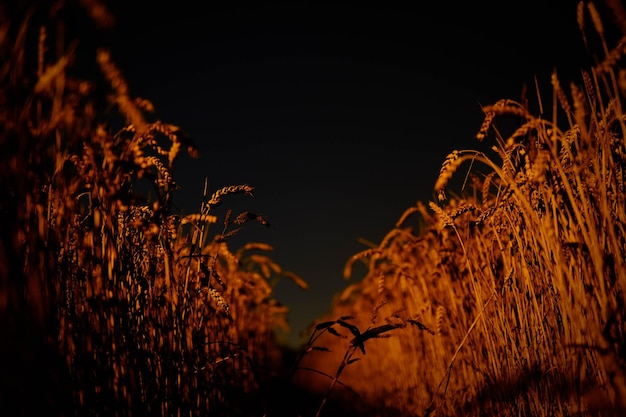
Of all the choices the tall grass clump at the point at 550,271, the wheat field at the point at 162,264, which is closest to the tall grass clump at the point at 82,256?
the wheat field at the point at 162,264

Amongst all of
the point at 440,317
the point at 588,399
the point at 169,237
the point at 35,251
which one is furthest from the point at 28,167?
the point at 440,317

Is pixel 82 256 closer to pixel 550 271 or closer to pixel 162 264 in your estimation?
pixel 162 264

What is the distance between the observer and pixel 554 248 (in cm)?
124

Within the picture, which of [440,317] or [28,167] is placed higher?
[28,167]

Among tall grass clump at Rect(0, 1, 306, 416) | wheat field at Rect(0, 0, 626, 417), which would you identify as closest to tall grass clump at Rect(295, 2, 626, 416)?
wheat field at Rect(0, 0, 626, 417)

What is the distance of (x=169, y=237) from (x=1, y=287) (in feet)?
2.27

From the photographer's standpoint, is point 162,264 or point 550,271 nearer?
point 550,271

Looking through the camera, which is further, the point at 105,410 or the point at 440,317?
the point at 440,317

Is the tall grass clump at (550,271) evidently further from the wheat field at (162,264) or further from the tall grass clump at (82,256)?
the tall grass clump at (82,256)

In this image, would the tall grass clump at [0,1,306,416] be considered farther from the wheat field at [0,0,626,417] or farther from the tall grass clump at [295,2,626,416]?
the tall grass clump at [295,2,626,416]

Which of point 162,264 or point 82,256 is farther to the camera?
point 162,264

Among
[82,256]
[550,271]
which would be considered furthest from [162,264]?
[550,271]

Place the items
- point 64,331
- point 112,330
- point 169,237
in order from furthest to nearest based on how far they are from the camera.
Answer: point 169,237 < point 112,330 < point 64,331

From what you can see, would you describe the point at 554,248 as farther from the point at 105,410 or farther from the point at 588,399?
the point at 105,410
